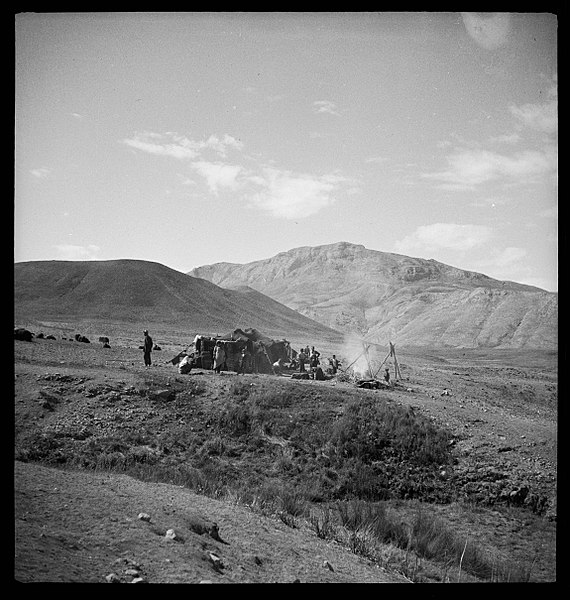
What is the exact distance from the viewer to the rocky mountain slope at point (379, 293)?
26.0 ft

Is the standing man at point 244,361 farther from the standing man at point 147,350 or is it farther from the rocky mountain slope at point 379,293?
the standing man at point 147,350

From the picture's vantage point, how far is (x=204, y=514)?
444cm

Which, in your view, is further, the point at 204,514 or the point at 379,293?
the point at 379,293

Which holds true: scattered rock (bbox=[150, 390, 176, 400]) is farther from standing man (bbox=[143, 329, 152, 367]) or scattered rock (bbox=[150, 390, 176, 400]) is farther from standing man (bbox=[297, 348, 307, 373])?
standing man (bbox=[297, 348, 307, 373])

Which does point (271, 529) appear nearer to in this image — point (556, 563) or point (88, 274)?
point (556, 563)

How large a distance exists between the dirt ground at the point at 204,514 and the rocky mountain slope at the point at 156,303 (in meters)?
1.29

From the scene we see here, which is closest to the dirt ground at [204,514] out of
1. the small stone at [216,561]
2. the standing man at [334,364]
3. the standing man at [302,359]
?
the small stone at [216,561]

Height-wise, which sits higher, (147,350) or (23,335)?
(23,335)

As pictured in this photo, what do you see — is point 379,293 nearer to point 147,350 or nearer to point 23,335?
point 147,350

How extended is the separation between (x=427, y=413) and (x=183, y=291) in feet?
19.2

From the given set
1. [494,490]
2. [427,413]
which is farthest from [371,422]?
[494,490]

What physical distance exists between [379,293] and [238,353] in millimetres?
6583

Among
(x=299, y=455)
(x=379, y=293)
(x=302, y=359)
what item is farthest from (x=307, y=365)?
(x=379, y=293)
